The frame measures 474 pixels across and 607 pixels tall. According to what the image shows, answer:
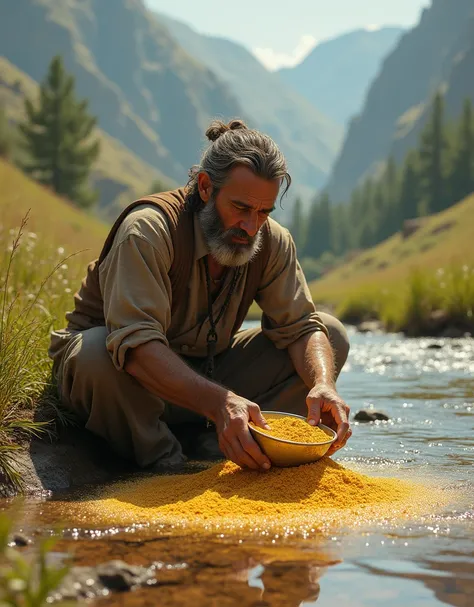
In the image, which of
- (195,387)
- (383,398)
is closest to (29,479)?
(195,387)

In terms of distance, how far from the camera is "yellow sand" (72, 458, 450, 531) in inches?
136

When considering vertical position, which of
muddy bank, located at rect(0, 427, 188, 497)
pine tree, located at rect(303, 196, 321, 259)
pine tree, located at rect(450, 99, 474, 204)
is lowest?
muddy bank, located at rect(0, 427, 188, 497)

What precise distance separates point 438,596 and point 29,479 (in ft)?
7.14

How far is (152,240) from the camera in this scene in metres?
4.18

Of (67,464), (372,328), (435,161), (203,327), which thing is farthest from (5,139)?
(67,464)

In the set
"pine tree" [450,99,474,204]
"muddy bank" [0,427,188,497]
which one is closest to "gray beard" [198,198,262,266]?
"muddy bank" [0,427,188,497]

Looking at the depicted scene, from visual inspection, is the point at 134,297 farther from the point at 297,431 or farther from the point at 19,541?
the point at 19,541

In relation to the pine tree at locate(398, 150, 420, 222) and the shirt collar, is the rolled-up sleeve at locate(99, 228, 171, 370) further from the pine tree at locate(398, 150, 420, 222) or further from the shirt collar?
the pine tree at locate(398, 150, 420, 222)

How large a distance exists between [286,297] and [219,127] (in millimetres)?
945

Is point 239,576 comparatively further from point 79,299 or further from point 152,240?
point 79,299

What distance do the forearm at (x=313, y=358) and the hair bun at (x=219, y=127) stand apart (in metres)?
1.13

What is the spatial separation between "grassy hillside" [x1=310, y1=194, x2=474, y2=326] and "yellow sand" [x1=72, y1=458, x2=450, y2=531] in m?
14.9

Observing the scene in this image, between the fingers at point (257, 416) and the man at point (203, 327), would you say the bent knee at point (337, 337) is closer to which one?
the man at point (203, 327)

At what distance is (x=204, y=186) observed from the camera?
445cm
